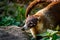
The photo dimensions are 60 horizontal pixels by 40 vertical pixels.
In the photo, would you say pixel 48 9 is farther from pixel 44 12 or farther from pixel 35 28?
pixel 35 28

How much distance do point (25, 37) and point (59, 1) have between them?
50.7 inches

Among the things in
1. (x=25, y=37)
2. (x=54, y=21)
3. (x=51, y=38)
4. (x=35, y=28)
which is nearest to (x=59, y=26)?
(x=54, y=21)

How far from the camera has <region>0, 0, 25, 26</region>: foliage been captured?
200 inches

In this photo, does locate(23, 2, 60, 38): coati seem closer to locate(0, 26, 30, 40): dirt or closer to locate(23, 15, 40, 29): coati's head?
locate(23, 15, 40, 29): coati's head

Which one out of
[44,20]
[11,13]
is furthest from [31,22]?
[11,13]

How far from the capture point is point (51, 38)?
325 cm

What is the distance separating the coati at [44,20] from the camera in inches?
169

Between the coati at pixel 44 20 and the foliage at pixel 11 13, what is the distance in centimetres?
66

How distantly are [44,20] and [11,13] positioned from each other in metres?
1.66

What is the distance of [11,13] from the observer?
6043mm

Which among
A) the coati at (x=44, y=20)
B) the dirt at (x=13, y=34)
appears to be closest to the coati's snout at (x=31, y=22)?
the coati at (x=44, y=20)

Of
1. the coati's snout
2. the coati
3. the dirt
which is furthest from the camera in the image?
the coati

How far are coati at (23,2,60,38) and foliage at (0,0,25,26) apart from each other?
2.15ft

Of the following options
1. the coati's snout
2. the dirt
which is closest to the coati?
the coati's snout
